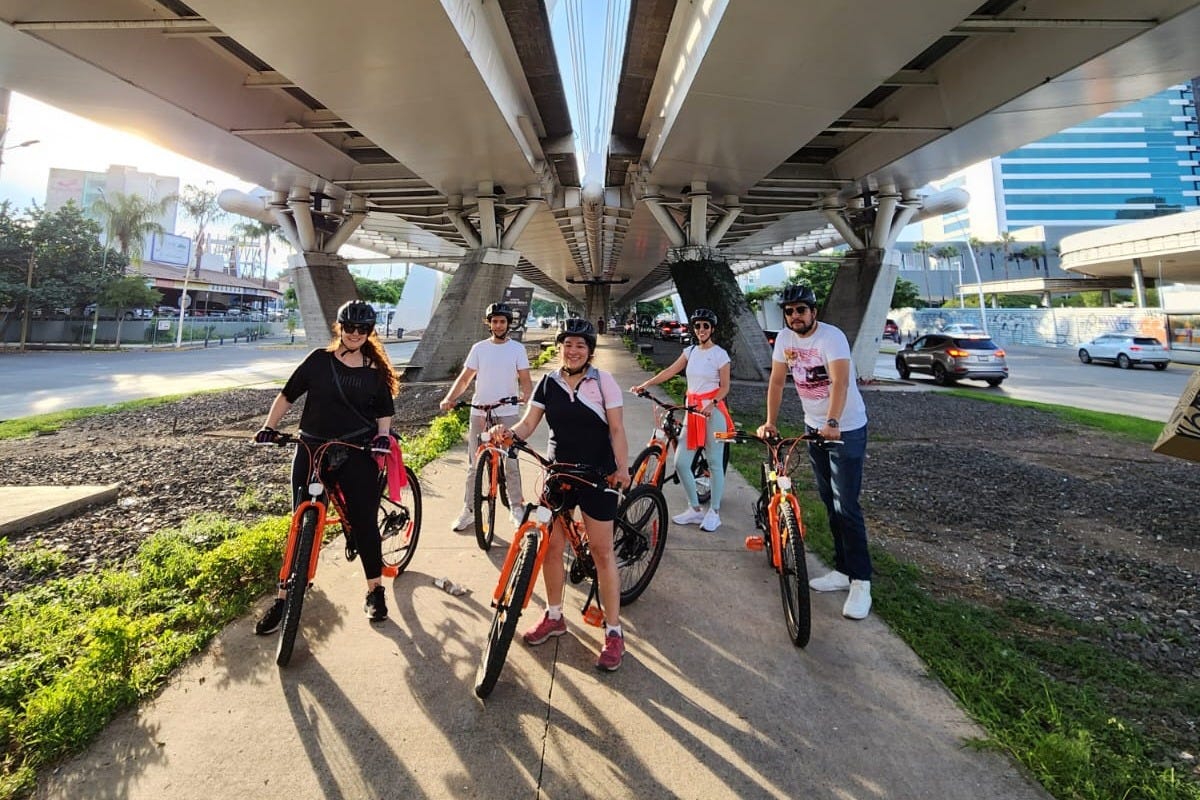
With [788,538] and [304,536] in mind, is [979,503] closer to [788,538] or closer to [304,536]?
[788,538]

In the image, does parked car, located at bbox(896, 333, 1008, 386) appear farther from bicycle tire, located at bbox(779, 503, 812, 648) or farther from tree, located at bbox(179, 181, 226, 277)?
tree, located at bbox(179, 181, 226, 277)

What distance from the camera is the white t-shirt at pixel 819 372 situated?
3262mm

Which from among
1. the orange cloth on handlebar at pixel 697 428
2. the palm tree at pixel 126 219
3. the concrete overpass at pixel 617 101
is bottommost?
the orange cloth on handlebar at pixel 697 428

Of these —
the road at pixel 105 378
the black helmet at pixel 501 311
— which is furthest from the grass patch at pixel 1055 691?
→ the road at pixel 105 378

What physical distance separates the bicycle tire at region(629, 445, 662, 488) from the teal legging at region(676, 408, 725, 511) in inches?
8.6

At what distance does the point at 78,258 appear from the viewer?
1268 inches

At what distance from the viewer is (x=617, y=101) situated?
53.2 ft

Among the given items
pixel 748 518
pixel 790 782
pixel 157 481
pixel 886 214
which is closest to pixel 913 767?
pixel 790 782

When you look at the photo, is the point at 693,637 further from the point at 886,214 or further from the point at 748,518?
the point at 886,214

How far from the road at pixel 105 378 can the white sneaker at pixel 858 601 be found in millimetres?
A: 15037

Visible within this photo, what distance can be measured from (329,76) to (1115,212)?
122039mm

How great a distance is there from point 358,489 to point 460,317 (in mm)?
16965

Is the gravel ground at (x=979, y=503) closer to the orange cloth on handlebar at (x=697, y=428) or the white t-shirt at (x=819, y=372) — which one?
the white t-shirt at (x=819, y=372)

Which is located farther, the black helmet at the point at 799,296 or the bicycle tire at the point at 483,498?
the bicycle tire at the point at 483,498
